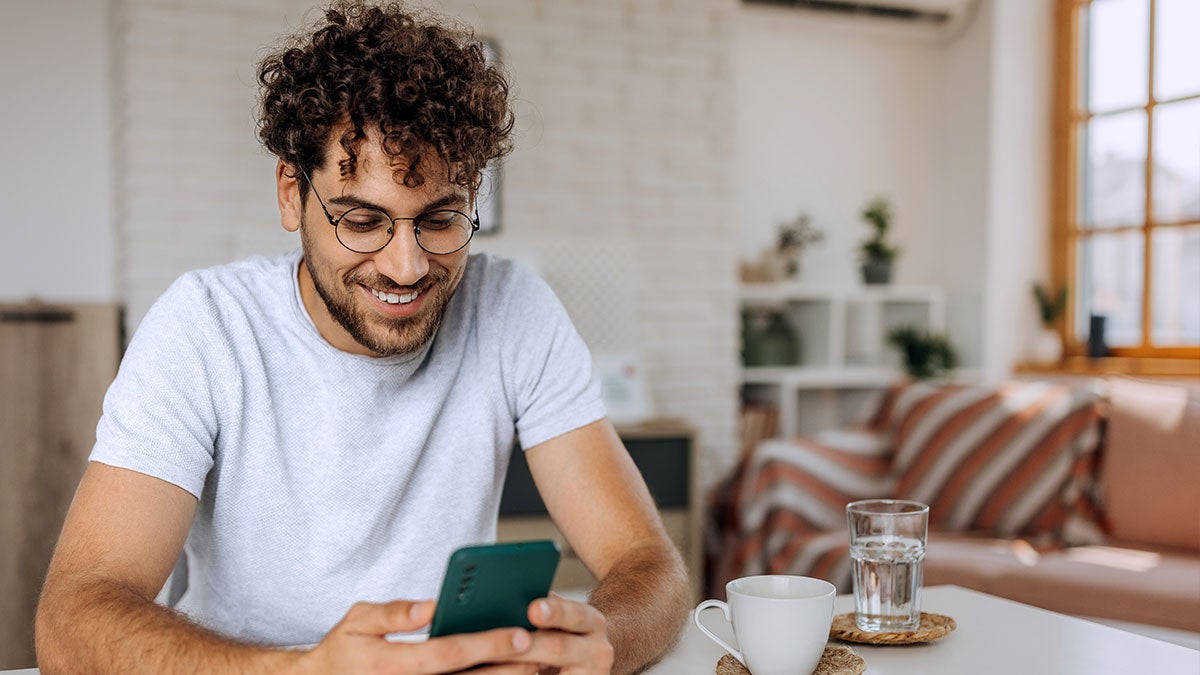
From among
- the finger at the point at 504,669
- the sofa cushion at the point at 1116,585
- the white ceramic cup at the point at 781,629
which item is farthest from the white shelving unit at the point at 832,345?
the finger at the point at 504,669

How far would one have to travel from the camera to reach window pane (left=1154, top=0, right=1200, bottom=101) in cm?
405

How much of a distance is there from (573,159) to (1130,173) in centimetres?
231

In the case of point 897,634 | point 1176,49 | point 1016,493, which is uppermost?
point 1176,49

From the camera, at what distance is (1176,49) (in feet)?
13.4

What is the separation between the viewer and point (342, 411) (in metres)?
1.27

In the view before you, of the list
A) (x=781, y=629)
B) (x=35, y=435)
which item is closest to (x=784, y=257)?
(x=35, y=435)

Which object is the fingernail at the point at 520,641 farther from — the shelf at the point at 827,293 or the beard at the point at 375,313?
the shelf at the point at 827,293

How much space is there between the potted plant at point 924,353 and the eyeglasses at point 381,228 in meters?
3.43

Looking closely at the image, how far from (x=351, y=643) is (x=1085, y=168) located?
4.47m

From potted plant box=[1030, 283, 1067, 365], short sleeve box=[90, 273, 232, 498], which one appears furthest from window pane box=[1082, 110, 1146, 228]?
short sleeve box=[90, 273, 232, 498]

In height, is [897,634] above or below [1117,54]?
below

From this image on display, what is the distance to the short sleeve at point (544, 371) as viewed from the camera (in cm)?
136

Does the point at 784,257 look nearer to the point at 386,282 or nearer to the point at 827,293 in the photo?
the point at 827,293

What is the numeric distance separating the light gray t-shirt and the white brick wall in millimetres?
1892
